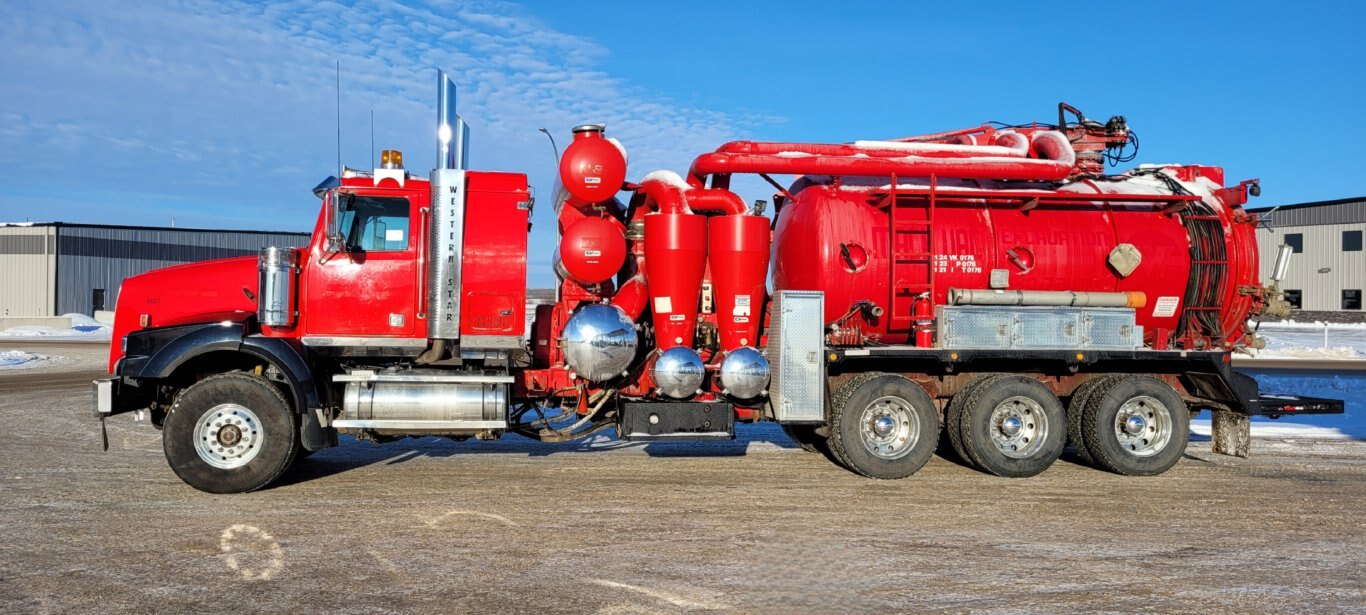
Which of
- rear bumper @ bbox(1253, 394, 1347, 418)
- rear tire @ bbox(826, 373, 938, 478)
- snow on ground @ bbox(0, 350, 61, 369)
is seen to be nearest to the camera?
rear tire @ bbox(826, 373, 938, 478)

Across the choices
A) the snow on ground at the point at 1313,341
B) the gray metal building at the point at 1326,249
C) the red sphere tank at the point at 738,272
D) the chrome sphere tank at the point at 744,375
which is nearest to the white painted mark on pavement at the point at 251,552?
the chrome sphere tank at the point at 744,375

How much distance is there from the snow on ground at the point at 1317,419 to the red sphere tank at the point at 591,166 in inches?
361

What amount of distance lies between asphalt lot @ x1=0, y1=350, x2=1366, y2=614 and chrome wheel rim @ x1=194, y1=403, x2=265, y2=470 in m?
0.38

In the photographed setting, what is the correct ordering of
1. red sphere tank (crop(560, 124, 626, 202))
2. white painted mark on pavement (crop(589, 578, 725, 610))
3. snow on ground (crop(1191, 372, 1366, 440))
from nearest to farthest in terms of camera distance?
white painted mark on pavement (crop(589, 578, 725, 610)), red sphere tank (crop(560, 124, 626, 202)), snow on ground (crop(1191, 372, 1366, 440))

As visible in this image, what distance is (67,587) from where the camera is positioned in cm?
498

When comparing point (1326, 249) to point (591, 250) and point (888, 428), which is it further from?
point (591, 250)

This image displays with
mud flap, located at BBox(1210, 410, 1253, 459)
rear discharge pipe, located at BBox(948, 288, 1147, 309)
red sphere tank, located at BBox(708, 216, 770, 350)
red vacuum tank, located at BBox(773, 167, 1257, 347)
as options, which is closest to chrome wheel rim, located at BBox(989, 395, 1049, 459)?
rear discharge pipe, located at BBox(948, 288, 1147, 309)

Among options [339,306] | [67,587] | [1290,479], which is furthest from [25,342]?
[1290,479]

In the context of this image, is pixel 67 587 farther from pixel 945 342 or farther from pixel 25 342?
pixel 25 342

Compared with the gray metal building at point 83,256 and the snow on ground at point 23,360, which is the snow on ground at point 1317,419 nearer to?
the snow on ground at point 23,360

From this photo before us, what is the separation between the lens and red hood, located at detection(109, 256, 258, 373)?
8094 millimetres

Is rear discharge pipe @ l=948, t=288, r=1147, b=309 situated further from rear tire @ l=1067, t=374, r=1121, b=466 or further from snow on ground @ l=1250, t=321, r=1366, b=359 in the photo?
snow on ground @ l=1250, t=321, r=1366, b=359

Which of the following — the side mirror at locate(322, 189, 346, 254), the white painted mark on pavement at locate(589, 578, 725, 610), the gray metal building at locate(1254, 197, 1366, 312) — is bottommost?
the white painted mark on pavement at locate(589, 578, 725, 610)

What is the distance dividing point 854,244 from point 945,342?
1335mm
